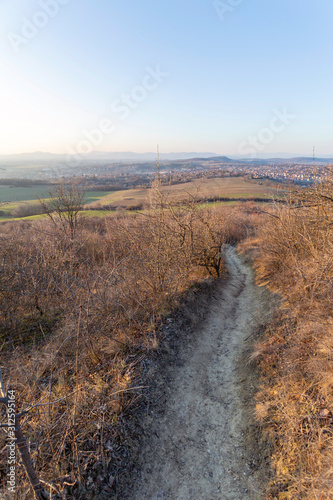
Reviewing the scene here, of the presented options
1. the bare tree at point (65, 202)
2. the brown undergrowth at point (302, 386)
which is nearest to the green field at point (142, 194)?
the bare tree at point (65, 202)

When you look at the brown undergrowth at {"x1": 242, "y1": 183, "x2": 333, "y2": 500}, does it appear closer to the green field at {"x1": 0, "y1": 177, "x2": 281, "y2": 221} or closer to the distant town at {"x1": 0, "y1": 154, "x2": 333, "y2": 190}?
the green field at {"x1": 0, "y1": 177, "x2": 281, "y2": 221}

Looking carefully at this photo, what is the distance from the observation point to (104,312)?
5648 millimetres

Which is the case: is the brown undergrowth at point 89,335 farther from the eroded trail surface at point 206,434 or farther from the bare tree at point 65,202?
the bare tree at point 65,202

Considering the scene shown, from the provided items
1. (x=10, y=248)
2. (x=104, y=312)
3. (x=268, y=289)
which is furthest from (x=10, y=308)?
(x=268, y=289)

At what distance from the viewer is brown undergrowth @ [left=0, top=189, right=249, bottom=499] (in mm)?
3217

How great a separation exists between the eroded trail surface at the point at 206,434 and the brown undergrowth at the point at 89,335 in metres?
0.63

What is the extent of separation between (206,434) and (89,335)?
2.93 meters

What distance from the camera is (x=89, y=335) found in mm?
4879

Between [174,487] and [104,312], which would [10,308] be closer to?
[104,312]

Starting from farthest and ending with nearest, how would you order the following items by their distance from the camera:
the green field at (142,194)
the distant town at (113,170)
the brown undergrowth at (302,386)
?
the distant town at (113,170), the green field at (142,194), the brown undergrowth at (302,386)

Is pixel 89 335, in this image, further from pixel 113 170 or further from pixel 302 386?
pixel 113 170

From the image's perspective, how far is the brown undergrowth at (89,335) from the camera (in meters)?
3.22

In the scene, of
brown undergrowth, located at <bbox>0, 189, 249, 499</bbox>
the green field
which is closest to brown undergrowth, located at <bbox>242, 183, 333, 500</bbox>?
brown undergrowth, located at <bbox>0, 189, 249, 499</bbox>

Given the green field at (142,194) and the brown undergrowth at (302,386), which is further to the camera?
the green field at (142,194)
